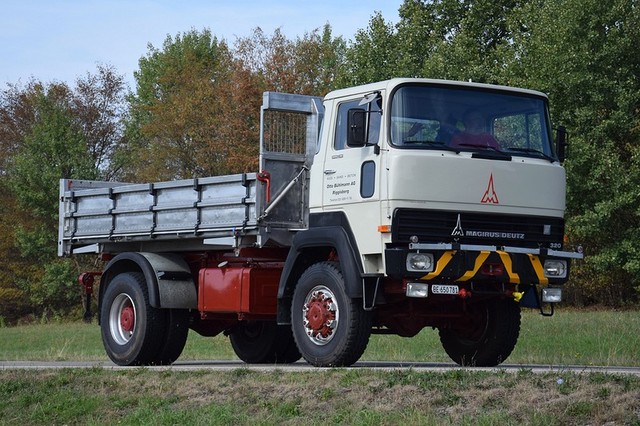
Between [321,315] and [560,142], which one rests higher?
[560,142]

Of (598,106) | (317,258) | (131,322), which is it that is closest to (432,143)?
(317,258)

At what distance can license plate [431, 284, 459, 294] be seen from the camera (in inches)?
543

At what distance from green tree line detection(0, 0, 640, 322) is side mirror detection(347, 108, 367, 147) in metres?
26.3

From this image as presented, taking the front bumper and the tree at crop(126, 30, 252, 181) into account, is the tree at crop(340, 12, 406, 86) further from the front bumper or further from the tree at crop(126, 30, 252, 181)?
the front bumper

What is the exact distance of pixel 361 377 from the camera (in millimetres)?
12227

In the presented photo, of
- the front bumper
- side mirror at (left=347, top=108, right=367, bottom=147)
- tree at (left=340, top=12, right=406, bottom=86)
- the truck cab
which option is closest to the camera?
the front bumper

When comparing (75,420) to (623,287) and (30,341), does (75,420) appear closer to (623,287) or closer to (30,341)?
(30,341)

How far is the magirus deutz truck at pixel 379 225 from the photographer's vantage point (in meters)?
13.7

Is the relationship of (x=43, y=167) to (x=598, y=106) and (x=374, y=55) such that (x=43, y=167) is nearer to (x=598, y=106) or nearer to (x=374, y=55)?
(x=374, y=55)

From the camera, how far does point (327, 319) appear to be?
567 inches

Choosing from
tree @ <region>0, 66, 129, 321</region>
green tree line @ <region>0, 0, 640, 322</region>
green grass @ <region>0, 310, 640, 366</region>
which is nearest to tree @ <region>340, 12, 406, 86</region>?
green tree line @ <region>0, 0, 640, 322</region>

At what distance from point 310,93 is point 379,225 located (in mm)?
40055

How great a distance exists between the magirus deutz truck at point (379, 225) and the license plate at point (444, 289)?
1cm

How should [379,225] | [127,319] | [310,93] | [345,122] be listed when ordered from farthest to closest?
1. [310,93]
2. [127,319]
3. [345,122]
4. [379,225]
